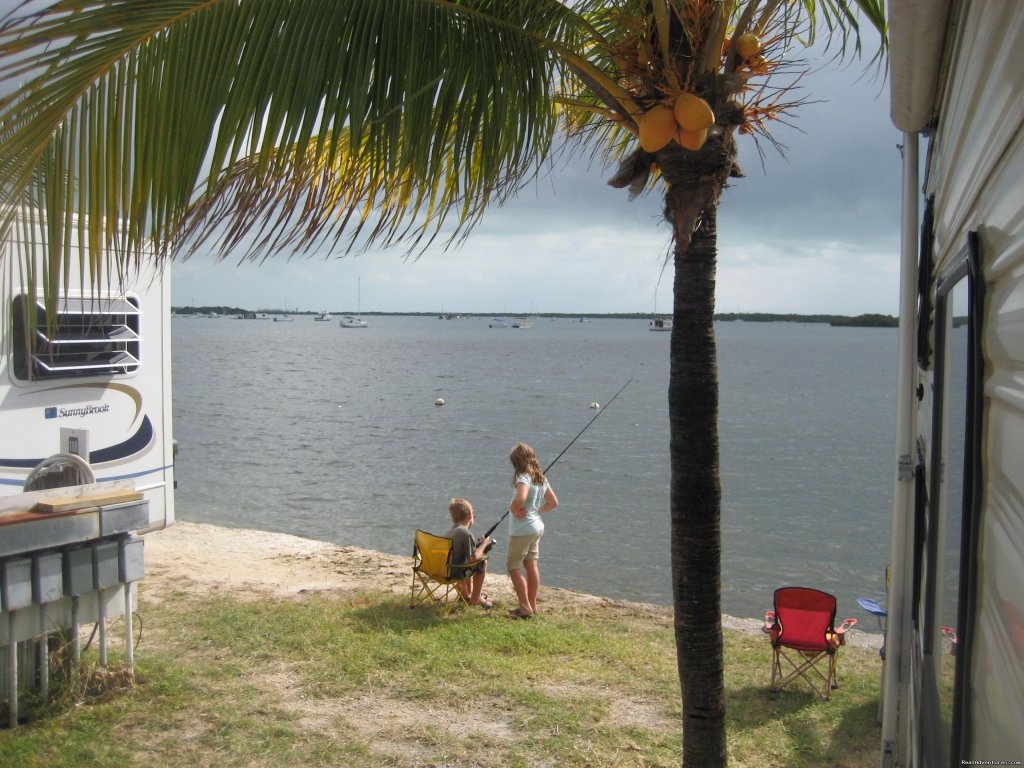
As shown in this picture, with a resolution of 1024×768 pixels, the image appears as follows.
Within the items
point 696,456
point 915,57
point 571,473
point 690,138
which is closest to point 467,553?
point 696,456

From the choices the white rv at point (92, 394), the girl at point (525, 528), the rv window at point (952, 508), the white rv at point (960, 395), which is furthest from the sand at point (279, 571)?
the rv window at point (952, 508)

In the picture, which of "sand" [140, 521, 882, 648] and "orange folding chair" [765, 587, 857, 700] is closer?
"orange folding chair" [765, 587, 857, 700]

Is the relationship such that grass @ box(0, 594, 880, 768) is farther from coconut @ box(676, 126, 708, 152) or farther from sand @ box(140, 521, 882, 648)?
coconut @ box(676, 126, 708, 152)

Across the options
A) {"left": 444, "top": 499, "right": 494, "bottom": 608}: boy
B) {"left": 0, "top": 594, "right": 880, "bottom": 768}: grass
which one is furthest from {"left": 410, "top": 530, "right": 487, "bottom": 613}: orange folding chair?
{"left": 0, "top": 594, "right": 880, "bottom": 768}: grass

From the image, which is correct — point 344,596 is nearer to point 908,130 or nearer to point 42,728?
point 42,728

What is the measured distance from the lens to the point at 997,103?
4.52 feet

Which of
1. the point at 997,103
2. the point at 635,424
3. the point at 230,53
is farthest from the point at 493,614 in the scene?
the point at 635,424

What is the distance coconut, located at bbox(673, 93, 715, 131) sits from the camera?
2.98m

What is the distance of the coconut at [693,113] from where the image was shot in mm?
2980

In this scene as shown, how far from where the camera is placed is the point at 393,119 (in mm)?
2629

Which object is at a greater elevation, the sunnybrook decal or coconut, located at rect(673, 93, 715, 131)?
coconut, located at rect(673, 93, 715, 131)

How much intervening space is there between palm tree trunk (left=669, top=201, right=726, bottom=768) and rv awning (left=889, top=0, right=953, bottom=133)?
712mm

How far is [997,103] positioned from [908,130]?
211 centimetres

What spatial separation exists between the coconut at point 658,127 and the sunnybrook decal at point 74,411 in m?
6.05
